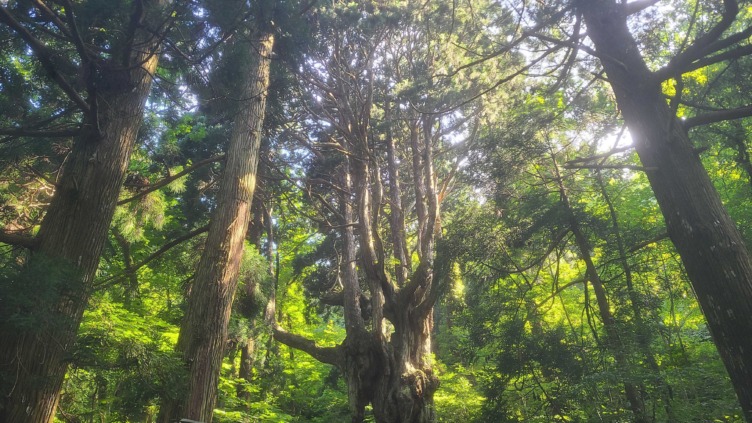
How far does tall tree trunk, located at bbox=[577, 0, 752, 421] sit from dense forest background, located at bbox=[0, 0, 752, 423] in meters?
0.02

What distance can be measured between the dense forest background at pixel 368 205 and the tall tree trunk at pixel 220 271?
0.03 metres

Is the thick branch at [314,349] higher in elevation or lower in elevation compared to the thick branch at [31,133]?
lower

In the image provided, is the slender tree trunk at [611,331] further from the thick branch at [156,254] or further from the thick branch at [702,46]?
the thick branch at [156,254]

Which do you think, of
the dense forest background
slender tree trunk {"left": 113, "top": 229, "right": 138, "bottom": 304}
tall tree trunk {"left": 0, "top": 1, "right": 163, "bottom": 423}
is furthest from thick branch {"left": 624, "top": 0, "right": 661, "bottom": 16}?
slender tree trunk {"left": 113, "top": 229, "right": 138, "bottom": 304}

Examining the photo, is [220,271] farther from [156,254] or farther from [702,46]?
[702,46]

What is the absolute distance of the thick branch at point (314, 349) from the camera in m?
8.68

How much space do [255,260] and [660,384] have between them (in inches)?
264

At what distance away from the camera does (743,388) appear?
9.28ft

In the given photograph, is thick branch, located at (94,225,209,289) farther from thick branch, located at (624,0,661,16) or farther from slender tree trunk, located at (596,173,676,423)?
slender tree trunk, located at (596,173,676,423)

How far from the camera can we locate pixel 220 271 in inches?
186

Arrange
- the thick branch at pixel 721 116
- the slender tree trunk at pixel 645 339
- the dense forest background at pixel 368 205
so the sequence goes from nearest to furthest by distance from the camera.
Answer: the thick branch at pixel 721 116
the dense forest background at pixel 368 205
the slender tree trunk at pixel 645 339

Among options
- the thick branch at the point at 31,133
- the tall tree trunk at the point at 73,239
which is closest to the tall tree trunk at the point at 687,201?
the tall tree trunk at the point at 73,239

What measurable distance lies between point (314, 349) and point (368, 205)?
3431 mm

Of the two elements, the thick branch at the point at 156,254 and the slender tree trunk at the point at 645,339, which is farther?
the slender tree trunk at the point at 645,339
